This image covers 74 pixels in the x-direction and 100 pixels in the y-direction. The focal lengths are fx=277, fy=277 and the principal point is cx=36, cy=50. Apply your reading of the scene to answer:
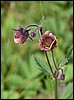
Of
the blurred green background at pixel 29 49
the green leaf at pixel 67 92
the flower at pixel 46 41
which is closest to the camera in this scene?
the flower at pixel 46 41

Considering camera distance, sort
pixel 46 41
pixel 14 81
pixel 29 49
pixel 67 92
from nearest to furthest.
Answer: pixel 46 41 → pixel 67 92 → pixel 14 81 → pixel 29 49

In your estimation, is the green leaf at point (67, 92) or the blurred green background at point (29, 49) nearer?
the green leaf at point (67, 92)

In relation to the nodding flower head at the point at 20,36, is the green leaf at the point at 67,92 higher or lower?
lower

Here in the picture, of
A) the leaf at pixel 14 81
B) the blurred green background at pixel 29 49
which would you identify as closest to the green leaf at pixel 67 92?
the blurred green background at pixel 29 49

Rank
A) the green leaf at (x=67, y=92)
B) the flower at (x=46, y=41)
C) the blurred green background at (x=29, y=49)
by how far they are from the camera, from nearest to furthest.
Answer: the flower at (x=46, y=41), the green leaf at (x=67, y=92), the blurred green background at (x=29, y=49)

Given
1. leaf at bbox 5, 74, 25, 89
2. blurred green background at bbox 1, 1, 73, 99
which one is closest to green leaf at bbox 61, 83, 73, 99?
blurred green background at bbox 1, 1, 73, 99

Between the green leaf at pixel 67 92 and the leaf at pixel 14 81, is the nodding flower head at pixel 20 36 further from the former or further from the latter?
the leaf at pixel 14 81

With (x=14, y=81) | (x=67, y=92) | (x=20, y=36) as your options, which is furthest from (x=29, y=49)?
(x=20, y=36)

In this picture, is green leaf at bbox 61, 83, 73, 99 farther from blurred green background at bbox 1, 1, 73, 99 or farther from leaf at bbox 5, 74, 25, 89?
leaf at bbox 5, 74, 25, 89

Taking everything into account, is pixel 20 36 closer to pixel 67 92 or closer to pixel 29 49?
pixel 67 92
